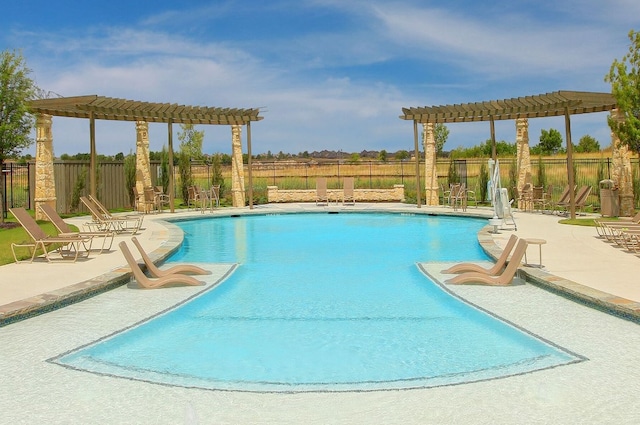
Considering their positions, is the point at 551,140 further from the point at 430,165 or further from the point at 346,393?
the point at 346,393

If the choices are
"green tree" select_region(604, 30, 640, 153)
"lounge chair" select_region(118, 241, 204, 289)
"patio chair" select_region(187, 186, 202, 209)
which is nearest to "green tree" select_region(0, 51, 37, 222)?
"patio chair" select_region(187, 186, 202, 209)

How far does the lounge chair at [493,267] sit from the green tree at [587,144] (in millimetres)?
43390

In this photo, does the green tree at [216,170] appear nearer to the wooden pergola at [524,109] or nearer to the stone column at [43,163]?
the stone column at [43,163]

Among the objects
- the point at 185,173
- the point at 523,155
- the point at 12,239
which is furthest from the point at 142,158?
the point at 523,155

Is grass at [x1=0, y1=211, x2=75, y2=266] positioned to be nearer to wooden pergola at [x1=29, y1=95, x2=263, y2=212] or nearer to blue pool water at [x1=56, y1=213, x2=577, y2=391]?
wooden pergola at [x1=29, y1=95, x2=263, y2=212]

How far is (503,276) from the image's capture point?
7484mm

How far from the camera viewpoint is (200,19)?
21047 millimetres

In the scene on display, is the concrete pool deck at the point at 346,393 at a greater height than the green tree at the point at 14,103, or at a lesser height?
lesser

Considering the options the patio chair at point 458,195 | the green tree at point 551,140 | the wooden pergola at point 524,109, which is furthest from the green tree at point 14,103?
the green tree at point 551,140

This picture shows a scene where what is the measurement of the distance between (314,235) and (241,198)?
845cm

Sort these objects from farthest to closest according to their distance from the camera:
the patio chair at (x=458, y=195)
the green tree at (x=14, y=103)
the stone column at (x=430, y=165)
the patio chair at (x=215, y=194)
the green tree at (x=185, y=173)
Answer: the green tree at (x=185, y=173) < the stone column at (x=430, y=165) < the patio chair at (x=215, y=194) < the patio chair at (x=458, y=195) < the green tree at (x=14, y=103)

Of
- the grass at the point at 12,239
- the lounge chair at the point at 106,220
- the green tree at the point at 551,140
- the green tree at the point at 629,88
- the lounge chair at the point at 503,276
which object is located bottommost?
the lounge chair at the point at 503,276

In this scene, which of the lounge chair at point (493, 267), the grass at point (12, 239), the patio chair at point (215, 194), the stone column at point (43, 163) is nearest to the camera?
the lounge chair at point (493, 267)

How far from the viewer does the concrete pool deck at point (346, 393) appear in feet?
11.8
